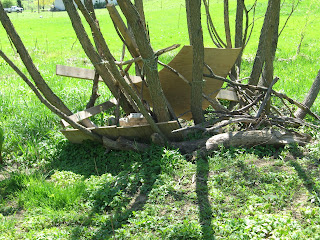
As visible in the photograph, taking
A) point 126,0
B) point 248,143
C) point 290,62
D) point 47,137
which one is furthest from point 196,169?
point 290,62

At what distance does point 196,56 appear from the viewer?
5176mm

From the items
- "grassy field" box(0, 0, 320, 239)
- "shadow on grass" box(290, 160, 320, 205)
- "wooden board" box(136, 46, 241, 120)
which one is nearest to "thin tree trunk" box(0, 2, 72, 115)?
"grassy field" box(0, 0, 320, 239)

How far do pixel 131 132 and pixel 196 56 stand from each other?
4.70ft

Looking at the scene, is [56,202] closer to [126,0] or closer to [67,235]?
[67,235]

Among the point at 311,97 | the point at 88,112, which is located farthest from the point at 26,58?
the point at 311,97

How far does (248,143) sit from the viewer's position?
522cm

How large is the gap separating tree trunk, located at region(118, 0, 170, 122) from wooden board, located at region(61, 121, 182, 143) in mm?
174

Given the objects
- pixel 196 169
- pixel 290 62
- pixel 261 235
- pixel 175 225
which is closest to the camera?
pixel 261 235

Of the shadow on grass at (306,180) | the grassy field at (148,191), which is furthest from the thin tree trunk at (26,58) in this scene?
the shadow on grass at (306,180)

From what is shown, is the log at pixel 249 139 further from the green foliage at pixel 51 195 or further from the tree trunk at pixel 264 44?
the green foliage at pixel 51 195

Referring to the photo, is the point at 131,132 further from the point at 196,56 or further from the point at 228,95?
the point at 228,95

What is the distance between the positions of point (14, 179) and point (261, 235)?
3.22m

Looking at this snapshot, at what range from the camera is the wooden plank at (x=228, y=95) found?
6.44m

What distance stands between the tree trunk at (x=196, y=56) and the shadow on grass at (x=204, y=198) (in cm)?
88
